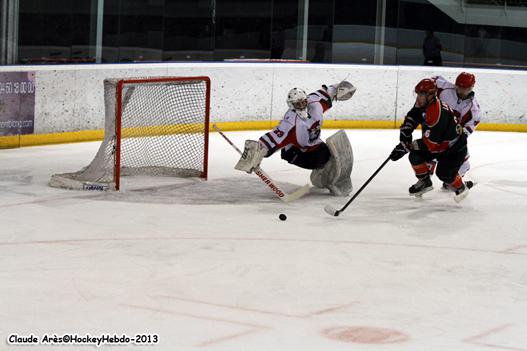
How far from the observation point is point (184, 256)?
572cm

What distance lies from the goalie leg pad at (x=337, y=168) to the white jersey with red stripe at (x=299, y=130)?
0.46ft

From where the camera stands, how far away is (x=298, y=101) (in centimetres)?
753

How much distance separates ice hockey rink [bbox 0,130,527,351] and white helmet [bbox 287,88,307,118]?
2.07 ft

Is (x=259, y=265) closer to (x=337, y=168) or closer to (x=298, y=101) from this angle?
(x=298, y=101)

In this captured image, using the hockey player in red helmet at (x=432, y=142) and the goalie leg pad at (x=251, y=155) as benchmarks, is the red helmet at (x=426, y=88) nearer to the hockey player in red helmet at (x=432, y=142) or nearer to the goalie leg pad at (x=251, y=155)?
the hockey player in red helmet at (x=432, y=142)

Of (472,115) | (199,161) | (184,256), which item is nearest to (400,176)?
(472,115)

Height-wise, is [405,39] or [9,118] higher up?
[405,39]

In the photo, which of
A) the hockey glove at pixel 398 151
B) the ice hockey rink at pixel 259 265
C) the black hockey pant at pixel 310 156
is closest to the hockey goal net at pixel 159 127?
the ice hockey rink at pixel 259 265

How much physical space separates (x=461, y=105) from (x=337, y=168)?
3.62ft

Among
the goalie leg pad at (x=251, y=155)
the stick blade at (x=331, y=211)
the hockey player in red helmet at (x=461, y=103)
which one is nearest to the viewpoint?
the stick blade at (x=331, y=211)

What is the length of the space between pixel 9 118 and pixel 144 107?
1.45 m

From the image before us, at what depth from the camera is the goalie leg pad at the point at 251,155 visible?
7.55 m

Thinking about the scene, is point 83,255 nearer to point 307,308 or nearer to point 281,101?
point 307,308

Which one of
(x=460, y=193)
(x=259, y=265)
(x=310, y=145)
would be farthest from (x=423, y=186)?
(x=259, y=265)
